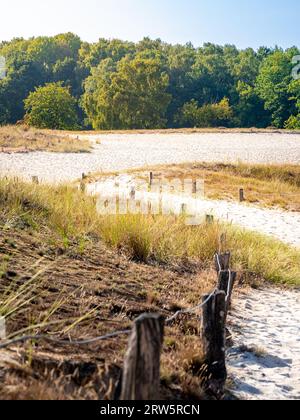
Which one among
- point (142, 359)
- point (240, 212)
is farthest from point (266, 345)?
point (240, 212)

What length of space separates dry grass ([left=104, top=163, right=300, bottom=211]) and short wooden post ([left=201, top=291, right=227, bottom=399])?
10895mm

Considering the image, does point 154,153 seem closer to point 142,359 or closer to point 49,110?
point 142,359

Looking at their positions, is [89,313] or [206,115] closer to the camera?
[89,313]

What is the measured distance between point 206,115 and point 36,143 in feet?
102

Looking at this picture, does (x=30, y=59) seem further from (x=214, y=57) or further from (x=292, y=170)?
(x=292, y=170)

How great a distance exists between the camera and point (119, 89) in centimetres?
5162

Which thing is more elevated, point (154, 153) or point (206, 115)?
point (206, 115)

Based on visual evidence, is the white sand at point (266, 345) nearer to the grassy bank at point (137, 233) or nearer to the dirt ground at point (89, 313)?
the dirt ground at point (89, 313)

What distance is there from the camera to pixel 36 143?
2448 cm

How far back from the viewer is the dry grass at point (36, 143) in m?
23.2

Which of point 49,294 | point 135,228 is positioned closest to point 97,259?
point 135,228

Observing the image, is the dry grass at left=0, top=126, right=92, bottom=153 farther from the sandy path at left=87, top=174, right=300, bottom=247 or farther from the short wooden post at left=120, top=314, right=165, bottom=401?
the short wooden post at left=120, top=314, right=165, bottom=401

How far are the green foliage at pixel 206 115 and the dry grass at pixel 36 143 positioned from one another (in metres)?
27.7
